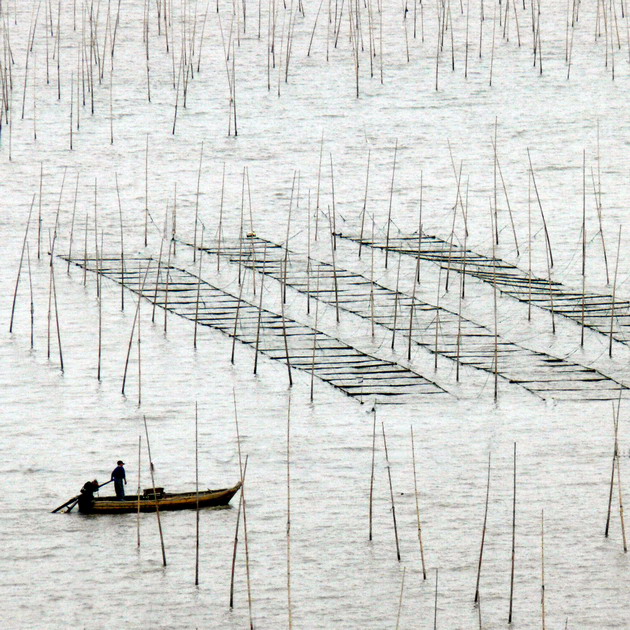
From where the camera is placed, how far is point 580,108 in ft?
53.3

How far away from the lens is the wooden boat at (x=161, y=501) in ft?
28.4

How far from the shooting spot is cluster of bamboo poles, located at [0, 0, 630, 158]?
1692 cm

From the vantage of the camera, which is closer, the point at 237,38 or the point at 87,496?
the point at 87,496

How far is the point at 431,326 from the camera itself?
→ 11906mm

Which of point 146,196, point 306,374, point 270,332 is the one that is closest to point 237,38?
point 146,196

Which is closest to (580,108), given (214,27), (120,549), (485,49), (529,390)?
(485,49)

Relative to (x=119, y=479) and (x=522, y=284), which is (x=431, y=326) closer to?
(x=522, y=284)

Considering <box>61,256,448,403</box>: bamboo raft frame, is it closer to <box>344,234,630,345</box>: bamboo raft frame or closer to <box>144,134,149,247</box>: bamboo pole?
<box>144,134,149,247</box>: bamboo pole

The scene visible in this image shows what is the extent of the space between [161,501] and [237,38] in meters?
10.4

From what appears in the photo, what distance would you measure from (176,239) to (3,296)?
1.92 metres

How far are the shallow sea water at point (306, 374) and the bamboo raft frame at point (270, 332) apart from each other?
0.17 m

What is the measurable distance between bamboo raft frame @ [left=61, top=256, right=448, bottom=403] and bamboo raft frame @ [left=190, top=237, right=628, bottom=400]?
0.34 m

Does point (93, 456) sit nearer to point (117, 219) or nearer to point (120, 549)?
point (120, 549)

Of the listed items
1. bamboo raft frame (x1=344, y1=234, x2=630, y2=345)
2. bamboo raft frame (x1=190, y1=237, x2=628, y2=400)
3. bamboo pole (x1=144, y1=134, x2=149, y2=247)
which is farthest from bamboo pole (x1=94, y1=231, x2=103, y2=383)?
bamboo raft frame (x1=344, y1=234, x2=630, y2=345)
